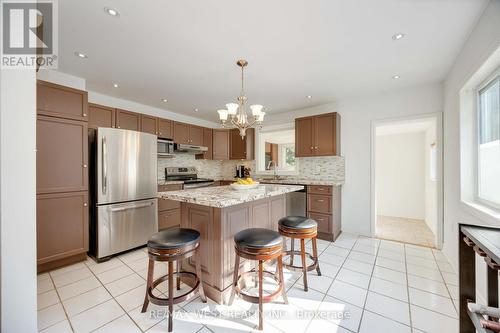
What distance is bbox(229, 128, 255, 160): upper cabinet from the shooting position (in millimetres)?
5027

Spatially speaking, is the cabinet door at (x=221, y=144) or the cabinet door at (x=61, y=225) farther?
the cabinet door at (x=221, y=144)

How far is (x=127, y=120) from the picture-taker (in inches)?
136

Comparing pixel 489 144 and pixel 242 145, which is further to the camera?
pixel 242 145

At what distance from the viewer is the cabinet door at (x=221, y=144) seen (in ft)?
16.9

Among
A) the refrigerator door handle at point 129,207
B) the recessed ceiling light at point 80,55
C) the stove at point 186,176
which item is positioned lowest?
the refrigerator door handle at point 129,207

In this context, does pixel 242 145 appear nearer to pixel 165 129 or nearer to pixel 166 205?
pixel 165 129

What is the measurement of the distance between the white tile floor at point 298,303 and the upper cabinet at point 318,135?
199cm

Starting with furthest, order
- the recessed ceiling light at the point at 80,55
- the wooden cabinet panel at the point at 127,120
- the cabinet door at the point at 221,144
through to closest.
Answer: the cabinet door at the point at 221,144 < the wooden cabinet panel at the point at 127,120 < the recessed ceiling light at the point at 80,55

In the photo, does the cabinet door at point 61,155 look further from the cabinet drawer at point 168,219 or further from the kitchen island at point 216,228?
the kitchen island at point 216,228

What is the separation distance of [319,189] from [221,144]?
9.19ft

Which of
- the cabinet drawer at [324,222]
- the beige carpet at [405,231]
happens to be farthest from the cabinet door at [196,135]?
the beige carpet at [405,231]

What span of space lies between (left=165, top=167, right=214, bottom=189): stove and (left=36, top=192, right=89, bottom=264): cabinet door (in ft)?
5.48

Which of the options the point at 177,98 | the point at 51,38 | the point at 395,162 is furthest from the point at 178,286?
the point at 395,162

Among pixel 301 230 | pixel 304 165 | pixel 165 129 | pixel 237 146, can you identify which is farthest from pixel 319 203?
pixel 165 129
